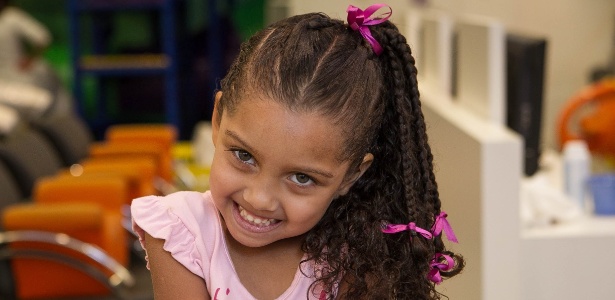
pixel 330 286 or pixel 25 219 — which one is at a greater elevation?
pixel 330 286

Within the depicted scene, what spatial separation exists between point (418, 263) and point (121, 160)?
13.1 feet

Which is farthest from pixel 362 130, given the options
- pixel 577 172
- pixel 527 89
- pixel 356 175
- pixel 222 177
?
pixel 527 89

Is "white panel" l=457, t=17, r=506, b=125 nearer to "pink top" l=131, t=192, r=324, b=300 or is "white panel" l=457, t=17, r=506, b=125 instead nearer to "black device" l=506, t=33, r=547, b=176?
"black device" l=506, t=33, r=547, b=176

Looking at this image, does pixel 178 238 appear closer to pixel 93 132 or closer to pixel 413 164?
pixel 413 164

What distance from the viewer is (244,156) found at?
4.01ft

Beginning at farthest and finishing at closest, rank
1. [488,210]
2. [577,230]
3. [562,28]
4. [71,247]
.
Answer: [562,28]
[71,247]
[577,230]
[488,210]

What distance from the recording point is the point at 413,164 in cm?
131

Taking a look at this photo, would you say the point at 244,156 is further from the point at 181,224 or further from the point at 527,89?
the point at 527,89

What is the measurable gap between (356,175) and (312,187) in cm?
10

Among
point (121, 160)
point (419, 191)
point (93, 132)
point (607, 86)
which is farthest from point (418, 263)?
point (93, 132)

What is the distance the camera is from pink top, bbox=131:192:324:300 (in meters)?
1.32

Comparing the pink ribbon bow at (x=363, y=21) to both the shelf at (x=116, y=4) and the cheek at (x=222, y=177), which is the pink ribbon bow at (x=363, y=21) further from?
the shelf at (x=116, y=4)

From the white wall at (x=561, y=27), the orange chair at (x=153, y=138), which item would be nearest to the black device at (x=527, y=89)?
the white wall at (x=561, y=27)

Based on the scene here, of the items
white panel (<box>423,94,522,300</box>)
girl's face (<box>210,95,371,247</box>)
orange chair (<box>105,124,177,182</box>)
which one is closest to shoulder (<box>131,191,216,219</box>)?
girl's face (<box>210,95,371,247</box>)
